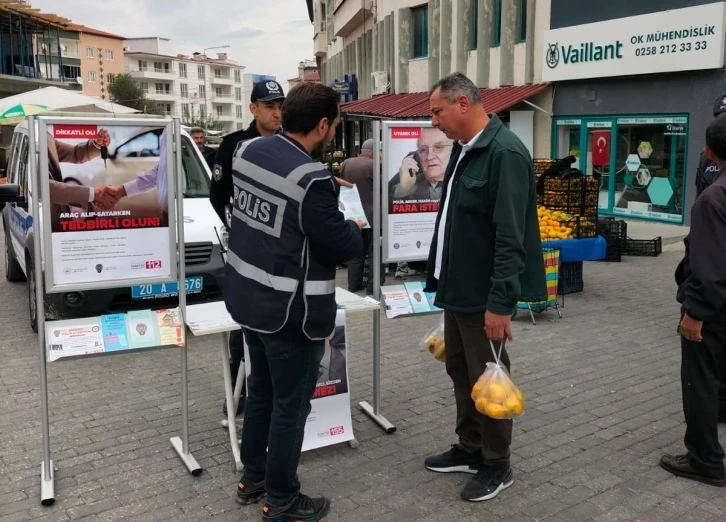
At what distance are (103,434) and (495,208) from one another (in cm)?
291

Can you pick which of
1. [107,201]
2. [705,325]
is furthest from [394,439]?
[107,201]

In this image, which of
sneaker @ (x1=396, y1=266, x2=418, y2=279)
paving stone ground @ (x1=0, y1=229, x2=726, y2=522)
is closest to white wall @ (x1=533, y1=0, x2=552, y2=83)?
sneaker @ (x1=396, y1=266, x2=418, y2=279)

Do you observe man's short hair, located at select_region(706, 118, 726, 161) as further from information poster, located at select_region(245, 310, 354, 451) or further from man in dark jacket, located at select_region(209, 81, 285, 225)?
man in dark jacket, located at select_region(209, 81, 285, 225)

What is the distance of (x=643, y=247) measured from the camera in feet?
37.3

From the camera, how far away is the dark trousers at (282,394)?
10.4 feet

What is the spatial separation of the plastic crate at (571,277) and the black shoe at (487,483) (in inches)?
192

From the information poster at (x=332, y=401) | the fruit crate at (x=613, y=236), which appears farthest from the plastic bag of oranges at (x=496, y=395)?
the fruit crate at (x=613, y=236)

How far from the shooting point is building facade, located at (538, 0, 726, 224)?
12.7m

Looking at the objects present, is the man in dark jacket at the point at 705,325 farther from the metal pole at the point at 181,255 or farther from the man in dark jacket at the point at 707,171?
the metal pole at the point at 181,255

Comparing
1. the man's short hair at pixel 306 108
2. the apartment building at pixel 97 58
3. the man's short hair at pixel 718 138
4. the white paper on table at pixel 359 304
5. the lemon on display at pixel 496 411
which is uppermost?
the apartment building at pixel 97 58

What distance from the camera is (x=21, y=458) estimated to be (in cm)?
410

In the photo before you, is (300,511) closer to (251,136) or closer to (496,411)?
(496,411)

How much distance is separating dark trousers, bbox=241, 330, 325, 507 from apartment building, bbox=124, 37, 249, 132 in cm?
10245

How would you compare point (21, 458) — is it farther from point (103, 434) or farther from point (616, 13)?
point (616, 13)
